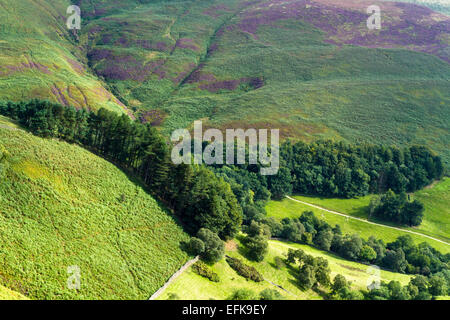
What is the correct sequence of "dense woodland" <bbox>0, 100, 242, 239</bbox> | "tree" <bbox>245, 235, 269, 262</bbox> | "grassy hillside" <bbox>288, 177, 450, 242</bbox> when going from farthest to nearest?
1. "grassy hillside" <bbox>288, 177, 450, 242</bbox>
2. "dense woodland" <bbox>0, 100, 242, 239</bbox>
3. "tree" <bbox>245, 235, 269, 262</bbox>

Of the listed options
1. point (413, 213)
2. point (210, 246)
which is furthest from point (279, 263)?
point (413, 213)

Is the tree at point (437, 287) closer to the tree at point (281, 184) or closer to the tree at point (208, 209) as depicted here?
the tree at point (208, 209)

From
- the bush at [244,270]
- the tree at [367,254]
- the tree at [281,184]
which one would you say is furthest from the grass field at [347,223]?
the bush at [244,270]

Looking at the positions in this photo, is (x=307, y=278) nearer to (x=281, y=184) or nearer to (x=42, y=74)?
(x=281, y=184)

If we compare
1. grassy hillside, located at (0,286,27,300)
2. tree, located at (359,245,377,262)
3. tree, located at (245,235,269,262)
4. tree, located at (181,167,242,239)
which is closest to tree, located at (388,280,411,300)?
tree, located at (359,245,377,262)

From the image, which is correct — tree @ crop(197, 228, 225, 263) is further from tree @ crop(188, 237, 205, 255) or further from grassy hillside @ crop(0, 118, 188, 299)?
grassy hillside @ crop(0, 118, 188, 299)

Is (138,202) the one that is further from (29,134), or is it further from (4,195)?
(29,134)

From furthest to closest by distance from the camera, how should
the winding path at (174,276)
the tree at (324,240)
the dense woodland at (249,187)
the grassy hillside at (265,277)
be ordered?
1. the tree at (324,240)
2. the dense woodland at (249,187)
3. the grassy hillside at (265,277)
4. the winding path at (174,276)
